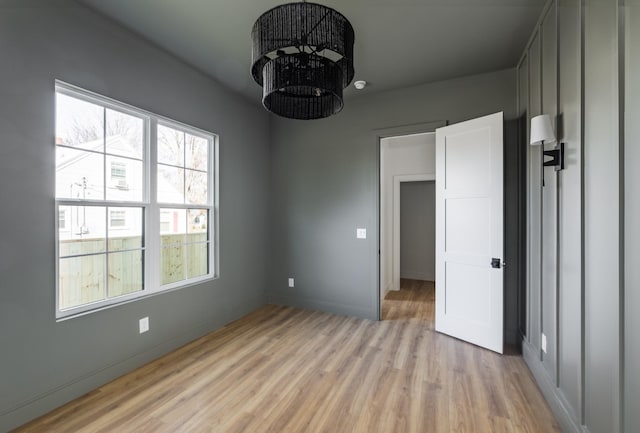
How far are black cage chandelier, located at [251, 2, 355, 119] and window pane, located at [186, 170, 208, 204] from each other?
1.86m

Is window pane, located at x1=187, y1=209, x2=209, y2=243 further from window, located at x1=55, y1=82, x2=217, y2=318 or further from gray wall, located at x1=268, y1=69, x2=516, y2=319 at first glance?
gray wall, located at x1=268, y1=69, x2=516, y2=319

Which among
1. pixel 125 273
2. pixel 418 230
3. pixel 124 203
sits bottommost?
pixel 125 273

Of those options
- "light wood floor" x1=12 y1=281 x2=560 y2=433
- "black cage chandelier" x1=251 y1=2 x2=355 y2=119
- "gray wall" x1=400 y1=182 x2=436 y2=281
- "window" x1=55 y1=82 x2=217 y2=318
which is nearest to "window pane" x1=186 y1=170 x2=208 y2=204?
"window" x1=55 y1=82 x2=217 y2=318

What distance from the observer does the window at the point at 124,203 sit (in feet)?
6.95

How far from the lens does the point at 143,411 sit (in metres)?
1.95

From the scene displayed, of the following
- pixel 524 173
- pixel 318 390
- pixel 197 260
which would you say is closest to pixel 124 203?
pixel 197 260

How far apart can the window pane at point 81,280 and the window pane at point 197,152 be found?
1.32 metres

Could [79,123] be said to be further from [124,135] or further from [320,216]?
[320,216]

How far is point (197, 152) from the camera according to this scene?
326 centimetres

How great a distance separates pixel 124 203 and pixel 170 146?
79 cm

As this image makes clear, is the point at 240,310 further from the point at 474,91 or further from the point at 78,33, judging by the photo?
the point at 474,91

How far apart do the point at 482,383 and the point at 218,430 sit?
2001 mm

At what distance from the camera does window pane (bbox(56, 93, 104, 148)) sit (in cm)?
208

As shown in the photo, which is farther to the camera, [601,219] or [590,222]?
[590,222]
